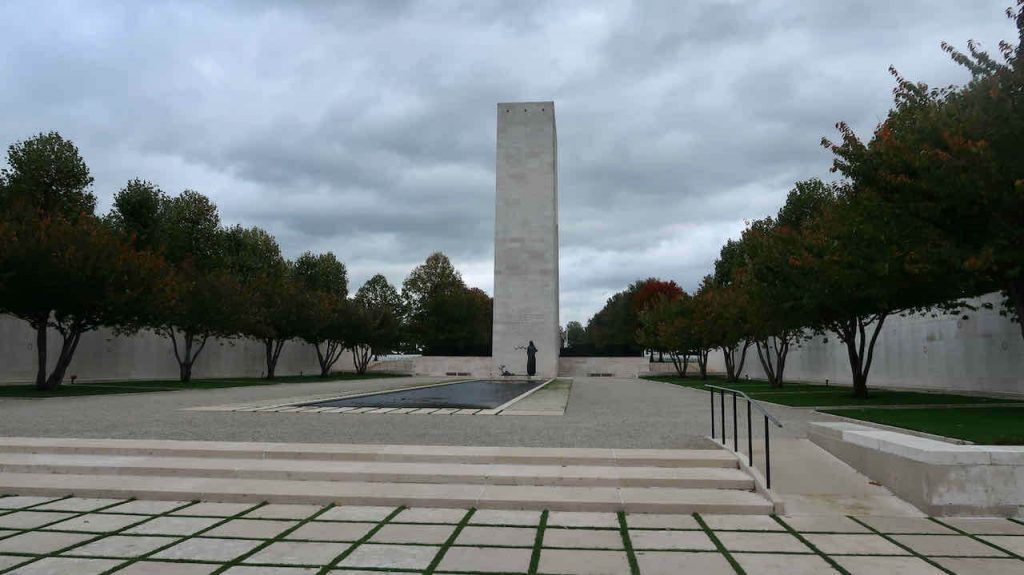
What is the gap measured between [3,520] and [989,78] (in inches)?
626

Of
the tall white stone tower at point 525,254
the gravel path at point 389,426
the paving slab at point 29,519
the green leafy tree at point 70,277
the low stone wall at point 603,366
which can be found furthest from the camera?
the low stone wall at point 603,366

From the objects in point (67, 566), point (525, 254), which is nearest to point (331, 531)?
point (67, 566)

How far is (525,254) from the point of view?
143 ft

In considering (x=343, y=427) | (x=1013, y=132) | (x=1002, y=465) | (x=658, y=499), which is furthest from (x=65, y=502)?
(x=1013, y=132)

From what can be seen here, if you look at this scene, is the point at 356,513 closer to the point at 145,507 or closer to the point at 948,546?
the point at 145,507

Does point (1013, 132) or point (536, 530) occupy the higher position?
point (1013, 132)

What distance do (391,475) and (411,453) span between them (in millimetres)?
809

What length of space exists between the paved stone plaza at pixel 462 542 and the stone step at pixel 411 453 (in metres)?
1.50

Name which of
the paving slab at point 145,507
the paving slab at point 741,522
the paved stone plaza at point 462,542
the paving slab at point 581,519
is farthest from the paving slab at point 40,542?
the paving slab at point 741,522

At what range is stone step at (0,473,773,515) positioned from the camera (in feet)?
21.5

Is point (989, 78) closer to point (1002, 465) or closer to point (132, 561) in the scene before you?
point (1002, 465)

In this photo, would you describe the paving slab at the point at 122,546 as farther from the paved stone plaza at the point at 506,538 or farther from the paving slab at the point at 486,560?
the paving slab at the point at 486,560

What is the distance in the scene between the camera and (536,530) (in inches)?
230

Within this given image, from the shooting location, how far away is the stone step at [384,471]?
7242 millimetres
